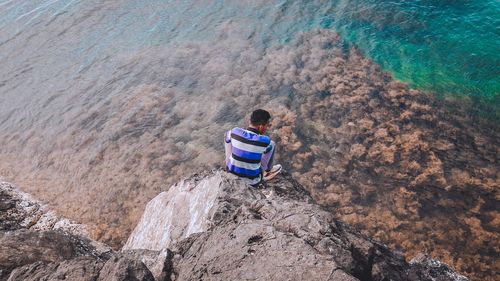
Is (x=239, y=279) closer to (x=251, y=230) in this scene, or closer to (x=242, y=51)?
(x=251, y=230)

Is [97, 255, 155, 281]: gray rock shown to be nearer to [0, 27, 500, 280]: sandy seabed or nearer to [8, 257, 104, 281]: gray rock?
[8, 257, 104, 281]: gray rock

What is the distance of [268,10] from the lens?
21.9 meters

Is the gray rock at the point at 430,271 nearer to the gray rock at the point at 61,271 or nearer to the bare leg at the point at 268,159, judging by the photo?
the bare leg at the point at 268,159

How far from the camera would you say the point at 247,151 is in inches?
297

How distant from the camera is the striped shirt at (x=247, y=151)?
742 cm

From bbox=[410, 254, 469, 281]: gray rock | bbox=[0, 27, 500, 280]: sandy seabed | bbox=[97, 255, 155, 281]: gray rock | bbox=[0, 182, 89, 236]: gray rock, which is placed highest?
bbox=[97, 255, 155, 281]: gray rock

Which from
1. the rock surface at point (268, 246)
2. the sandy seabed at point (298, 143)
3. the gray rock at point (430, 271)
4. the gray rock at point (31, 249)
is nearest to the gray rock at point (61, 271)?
the gray rock at point (31, 249)

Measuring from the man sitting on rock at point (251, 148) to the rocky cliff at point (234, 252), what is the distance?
40 cm

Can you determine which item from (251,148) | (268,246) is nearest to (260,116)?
(251,148)

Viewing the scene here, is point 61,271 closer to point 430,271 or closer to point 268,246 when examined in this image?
point 268,246

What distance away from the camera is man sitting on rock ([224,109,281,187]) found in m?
7.39

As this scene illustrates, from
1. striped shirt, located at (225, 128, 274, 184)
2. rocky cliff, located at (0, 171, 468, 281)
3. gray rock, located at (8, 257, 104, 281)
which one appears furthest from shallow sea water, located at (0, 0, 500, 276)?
gray rock, located at (8, 257, 104, 281)

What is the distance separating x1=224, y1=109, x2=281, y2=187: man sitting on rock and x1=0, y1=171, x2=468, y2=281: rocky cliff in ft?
1.30

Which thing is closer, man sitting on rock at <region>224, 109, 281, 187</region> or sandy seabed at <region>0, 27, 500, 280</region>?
man sitting on rock at <region>224, 109, 281, 187</region>
